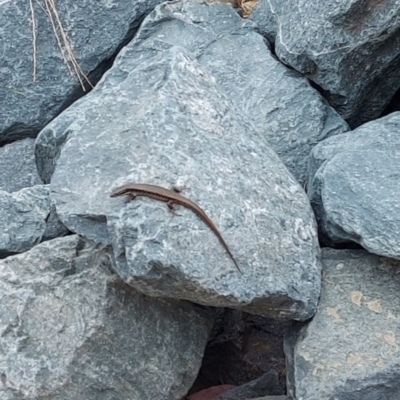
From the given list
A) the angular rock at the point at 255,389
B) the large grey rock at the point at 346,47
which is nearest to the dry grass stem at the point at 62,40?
the large grey rock at the point at 346,47

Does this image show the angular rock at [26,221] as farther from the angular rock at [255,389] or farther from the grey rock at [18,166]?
the angular rock at [255,389]

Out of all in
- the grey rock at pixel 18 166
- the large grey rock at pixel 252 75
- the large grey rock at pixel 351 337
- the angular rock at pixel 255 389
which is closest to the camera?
the large grey rock at pixel 351 337

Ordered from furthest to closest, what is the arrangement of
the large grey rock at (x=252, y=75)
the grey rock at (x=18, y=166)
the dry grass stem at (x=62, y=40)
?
the grey rock at (x=18, y=166), the dry grass stem at (x=62, y=40), the large grey rock at (x=252, y=75)

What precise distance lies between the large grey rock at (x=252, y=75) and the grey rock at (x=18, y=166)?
0.71 meters

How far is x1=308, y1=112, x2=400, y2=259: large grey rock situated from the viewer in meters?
2.82

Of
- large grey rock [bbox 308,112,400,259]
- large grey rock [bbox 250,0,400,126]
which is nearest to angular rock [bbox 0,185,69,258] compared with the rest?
large grey rock [bbox 308,112,400,259]

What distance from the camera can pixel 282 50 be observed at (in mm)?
3717

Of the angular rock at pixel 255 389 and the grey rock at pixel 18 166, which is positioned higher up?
the grey rock at pixel 18 166

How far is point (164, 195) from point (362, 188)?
670 millimetres

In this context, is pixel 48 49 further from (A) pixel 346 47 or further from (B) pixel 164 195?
(B) pixel 164 195

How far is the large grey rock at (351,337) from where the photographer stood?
2791 millimetres

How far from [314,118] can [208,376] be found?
1.09 metres

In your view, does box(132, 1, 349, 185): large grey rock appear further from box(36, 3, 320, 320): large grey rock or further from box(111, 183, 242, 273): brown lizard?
box(111, 183, 242, 273): brown lizard

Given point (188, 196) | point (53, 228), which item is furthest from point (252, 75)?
point (188, 196)
